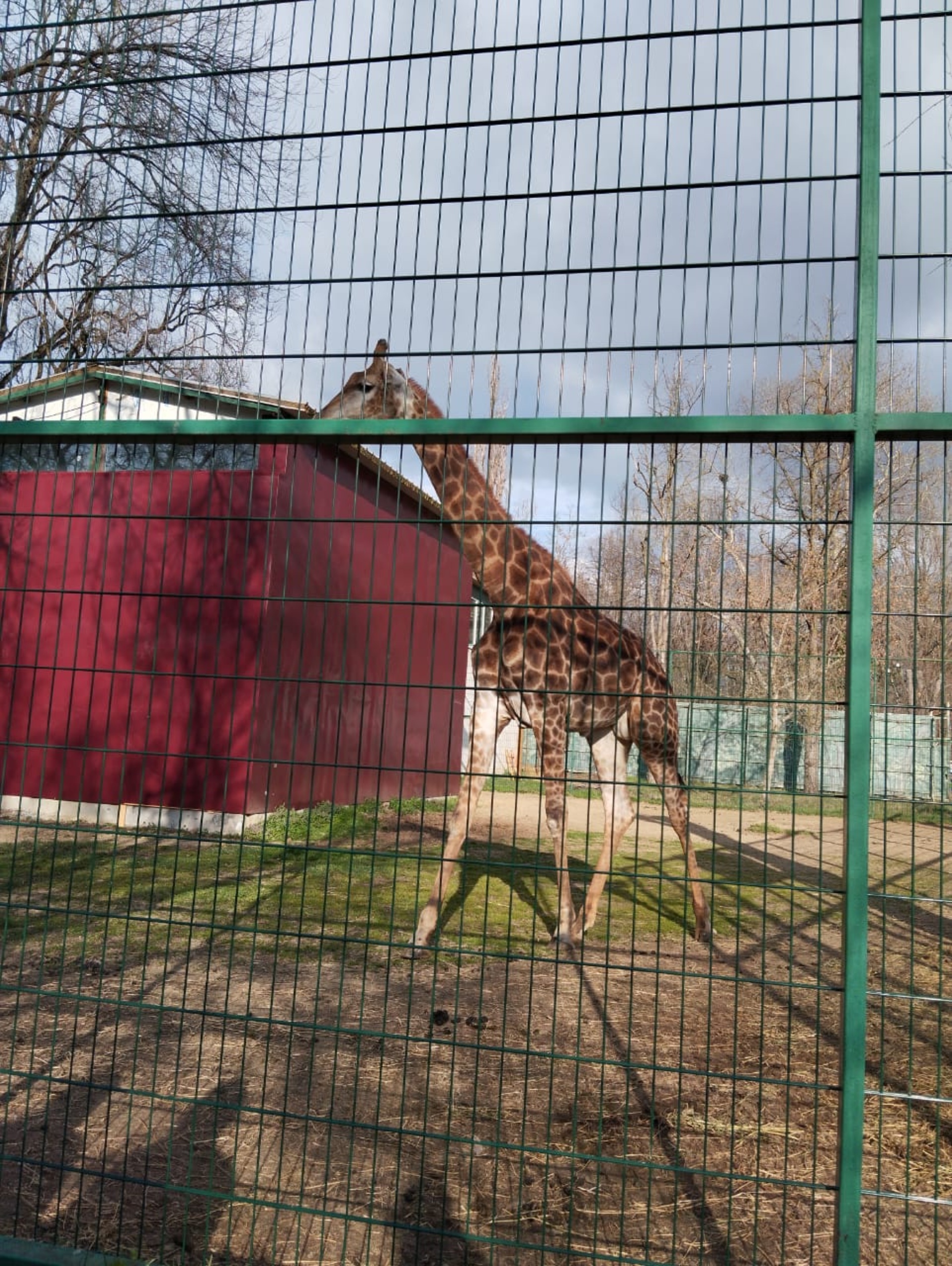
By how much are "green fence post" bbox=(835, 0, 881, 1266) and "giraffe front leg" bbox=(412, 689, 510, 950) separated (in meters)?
3.04

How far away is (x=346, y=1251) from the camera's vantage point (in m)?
2.67

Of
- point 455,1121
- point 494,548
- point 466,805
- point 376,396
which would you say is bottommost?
point 455,1121

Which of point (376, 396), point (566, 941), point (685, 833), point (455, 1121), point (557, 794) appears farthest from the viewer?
point (685, 833)

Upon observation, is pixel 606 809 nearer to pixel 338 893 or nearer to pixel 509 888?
pixel 509 888

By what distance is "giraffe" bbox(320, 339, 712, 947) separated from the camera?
560 cm

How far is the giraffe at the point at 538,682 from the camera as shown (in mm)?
5602

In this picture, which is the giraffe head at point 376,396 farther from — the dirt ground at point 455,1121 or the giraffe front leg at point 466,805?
the dirt ground at point 455,1121

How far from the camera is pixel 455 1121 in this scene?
3523mm

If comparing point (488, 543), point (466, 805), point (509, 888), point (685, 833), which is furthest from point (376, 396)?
point (685, 833)

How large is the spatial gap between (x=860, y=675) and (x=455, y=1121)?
2.24m

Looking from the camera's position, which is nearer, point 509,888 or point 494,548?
point 509,888

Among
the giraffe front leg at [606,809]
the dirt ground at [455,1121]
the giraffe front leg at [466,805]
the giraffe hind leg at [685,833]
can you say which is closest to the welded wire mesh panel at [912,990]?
the dirt ground at [455,1121]

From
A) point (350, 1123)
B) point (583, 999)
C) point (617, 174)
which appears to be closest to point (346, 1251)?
point (350, 1123)

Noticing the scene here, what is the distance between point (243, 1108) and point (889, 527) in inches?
90.4
